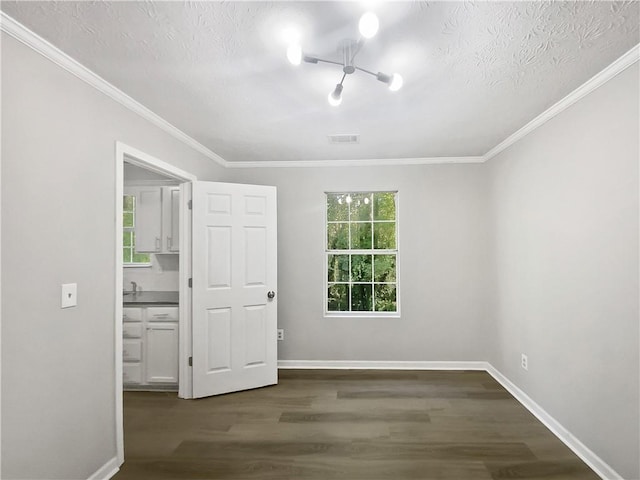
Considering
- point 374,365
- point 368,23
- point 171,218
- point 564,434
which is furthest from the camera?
point 374,365

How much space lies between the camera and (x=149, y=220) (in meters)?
3.98

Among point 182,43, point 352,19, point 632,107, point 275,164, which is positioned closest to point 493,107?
point 632,107

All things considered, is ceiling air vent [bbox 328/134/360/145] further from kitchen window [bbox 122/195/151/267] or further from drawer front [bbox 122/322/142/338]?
drawer front [bbox 122/322/142/338]

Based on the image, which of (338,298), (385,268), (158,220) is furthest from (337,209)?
(158,220)

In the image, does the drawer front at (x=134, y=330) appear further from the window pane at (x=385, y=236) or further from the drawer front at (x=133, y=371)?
the window pane at (x=385, y=236)

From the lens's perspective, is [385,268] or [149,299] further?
[385,268]

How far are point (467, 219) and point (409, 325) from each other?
55.1 inches

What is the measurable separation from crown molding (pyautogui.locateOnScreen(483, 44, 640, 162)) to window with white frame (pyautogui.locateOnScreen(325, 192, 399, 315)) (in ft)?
4.88

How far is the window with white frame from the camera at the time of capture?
4457 mm

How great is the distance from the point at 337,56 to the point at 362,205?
8.55 ft

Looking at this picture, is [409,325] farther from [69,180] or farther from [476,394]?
[69,180]

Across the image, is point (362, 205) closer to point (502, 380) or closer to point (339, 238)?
point (339, 238)

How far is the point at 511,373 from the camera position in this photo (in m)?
3.60

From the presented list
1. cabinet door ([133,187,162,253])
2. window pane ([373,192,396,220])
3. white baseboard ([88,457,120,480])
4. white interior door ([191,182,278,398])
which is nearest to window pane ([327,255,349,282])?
window pane ([373,192,396,220])
